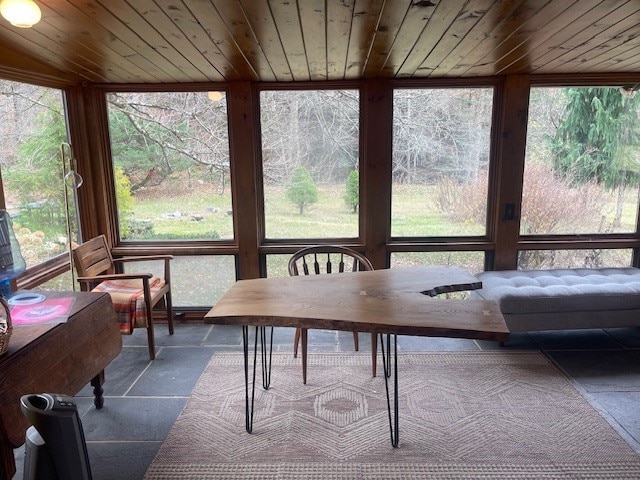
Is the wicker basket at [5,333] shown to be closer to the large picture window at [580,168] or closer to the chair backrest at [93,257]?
the chair backrest at [93,257]

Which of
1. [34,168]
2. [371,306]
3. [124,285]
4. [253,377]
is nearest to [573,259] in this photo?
[371,306]

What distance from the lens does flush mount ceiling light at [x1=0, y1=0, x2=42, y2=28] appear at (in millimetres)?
1802

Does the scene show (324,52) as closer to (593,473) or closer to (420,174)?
(420,174)

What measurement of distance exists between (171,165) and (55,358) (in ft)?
6.81

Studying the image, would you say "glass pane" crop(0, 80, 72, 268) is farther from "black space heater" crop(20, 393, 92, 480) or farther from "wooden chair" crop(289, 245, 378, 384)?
"black space heater" crop(20, 393, 92, 480)

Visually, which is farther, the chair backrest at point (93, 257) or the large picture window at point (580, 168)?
the large picture window at point (580, 168)

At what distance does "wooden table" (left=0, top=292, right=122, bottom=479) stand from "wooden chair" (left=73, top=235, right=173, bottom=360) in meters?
0.55

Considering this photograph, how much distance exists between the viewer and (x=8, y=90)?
9.03 ft

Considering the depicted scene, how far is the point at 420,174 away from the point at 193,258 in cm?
196

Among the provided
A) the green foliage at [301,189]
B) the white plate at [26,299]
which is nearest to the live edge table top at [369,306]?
the white plate at [26,299]

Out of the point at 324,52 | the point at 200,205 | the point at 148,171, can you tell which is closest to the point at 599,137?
the point at 324,52

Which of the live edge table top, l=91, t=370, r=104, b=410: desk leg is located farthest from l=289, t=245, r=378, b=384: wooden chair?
l=91, t=370, r=104, b=410: desk leg

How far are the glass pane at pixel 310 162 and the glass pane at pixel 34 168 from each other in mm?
1468

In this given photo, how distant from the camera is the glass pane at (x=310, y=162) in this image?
3.59 meters
